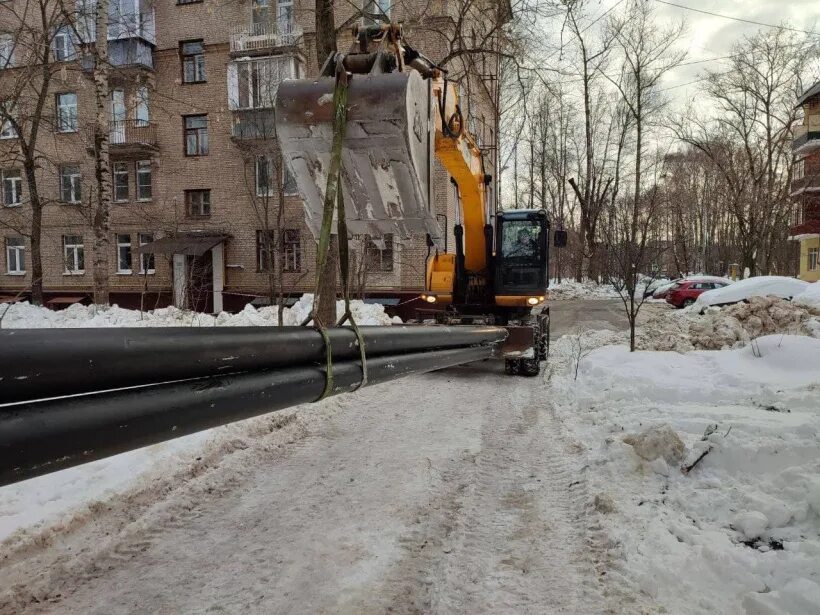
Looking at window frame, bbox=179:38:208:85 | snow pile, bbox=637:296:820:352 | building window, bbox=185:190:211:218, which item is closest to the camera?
snow pile, bbox=637:296:820:352

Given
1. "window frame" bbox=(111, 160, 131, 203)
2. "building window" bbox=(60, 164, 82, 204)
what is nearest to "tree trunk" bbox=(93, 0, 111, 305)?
"window frame" bbox=(111, 160, 131, 203)

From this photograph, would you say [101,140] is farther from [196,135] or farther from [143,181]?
[143,181]

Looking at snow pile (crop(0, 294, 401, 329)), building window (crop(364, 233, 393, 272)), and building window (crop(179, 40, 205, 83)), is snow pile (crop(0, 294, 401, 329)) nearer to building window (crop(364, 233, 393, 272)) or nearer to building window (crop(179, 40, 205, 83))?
building window (crop(364, 233, 393, 272))

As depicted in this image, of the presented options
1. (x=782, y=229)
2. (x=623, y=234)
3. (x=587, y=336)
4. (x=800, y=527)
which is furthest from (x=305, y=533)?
(x=782, y=229)

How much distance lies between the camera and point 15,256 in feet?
82.0

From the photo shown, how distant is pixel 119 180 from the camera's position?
75.2 ft

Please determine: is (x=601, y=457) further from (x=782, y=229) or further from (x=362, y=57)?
(x=782, y=229)

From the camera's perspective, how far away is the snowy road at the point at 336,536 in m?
2.55

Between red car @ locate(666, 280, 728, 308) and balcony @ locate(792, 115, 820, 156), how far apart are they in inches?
555

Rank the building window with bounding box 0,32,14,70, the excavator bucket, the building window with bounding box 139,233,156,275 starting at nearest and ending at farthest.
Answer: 1. the excavator bucket
2. the building window with bounding box 0,32,14,70
3. the building window with bounding box 139,233,156,275

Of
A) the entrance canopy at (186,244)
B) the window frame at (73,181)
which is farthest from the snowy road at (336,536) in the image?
the window frame at (73,181)

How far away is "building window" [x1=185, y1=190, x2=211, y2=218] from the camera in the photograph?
72.8 ft

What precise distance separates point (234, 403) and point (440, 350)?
2.31 meters

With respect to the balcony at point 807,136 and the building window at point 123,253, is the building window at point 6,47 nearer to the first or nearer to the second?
the building window at point 123,253
